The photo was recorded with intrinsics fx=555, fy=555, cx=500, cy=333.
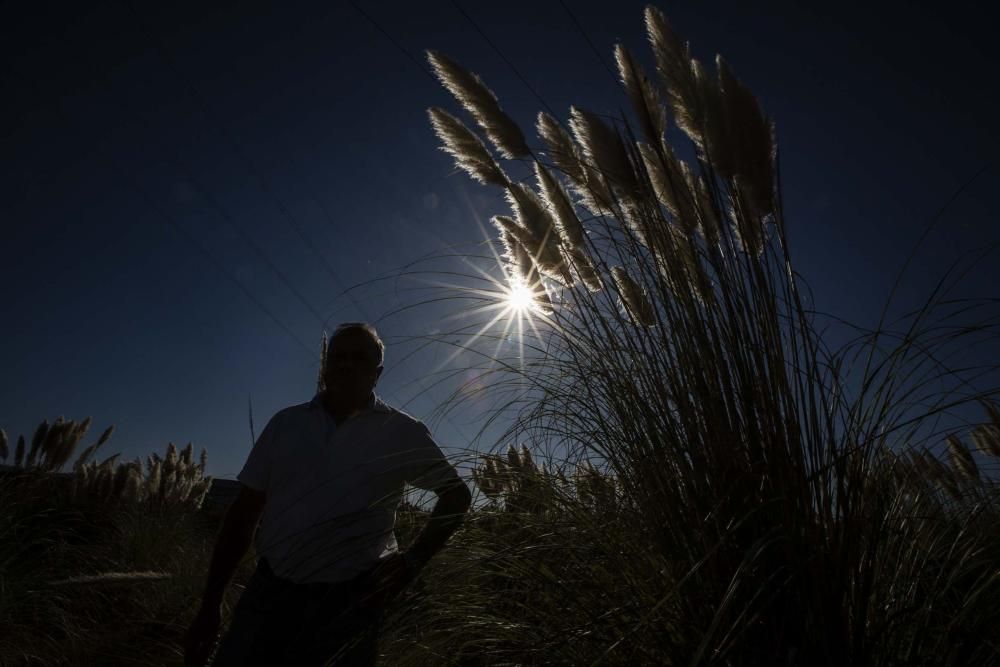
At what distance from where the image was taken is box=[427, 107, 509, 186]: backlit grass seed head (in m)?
1.99

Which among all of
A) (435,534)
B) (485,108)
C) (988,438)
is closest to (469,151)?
(485,108)

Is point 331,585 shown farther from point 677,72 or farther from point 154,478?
point 154,478

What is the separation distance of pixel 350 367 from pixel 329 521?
580 millimetres

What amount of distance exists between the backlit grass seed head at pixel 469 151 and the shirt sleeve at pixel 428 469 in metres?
0.93

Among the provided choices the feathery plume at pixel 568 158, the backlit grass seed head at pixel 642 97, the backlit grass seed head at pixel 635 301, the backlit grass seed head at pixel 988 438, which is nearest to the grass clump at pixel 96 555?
the backlit grass seed head at pixel 635 301

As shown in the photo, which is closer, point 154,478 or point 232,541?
point 232,541

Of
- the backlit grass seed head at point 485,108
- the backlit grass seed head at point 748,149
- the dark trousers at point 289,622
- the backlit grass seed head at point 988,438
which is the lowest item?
the dark trousers at point 289,622

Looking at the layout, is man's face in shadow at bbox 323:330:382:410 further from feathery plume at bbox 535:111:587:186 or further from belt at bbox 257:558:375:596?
feathery plume at bbox 535:111:587:186

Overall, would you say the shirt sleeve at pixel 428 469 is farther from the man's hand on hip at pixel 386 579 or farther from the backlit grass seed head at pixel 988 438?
the backlit grass seed head at pixel 988 438

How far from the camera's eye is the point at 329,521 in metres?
1.55

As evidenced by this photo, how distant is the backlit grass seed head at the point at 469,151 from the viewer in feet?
6.54

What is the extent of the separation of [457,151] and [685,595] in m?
1.58

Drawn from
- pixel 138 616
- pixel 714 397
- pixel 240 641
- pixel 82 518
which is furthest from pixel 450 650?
pixel 82 518

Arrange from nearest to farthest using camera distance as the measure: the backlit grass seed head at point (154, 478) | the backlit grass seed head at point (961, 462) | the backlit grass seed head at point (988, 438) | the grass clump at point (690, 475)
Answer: the grass clump at point (690, 475)
the backlit grass seed head at point (961, 462)
the backlit grass seed head at point (988, 438)
the backlit grass seed head at point (154, 478)
